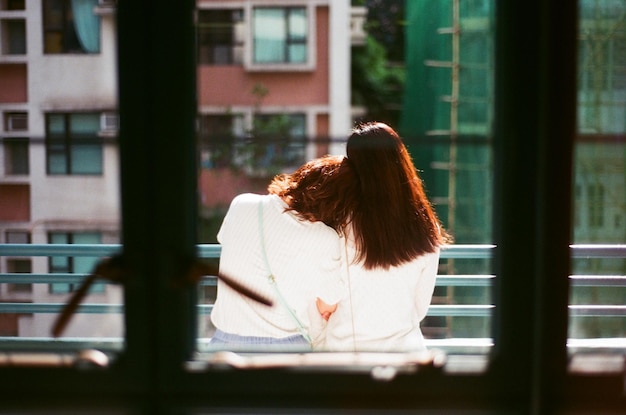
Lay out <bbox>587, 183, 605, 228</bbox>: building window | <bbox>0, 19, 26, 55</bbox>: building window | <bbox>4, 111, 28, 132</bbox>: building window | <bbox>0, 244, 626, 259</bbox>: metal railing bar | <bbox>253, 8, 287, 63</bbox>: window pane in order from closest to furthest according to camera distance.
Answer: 1. <bbox>587, 183, 605, 228</bbox>: building window
2. <bbox>4, 111, 28, 132</bbox>: building window
3. <bbox>0, 244, 626, 259</bbox>: metal railing bar
4. <bbox>0, 19, 26, 55</bbox>: building window
5. <bbox>253, 8, 287, 63</bbox>: window pane

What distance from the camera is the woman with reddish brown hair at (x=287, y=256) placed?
1698mm

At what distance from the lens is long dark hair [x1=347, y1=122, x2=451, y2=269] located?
1.78 metres

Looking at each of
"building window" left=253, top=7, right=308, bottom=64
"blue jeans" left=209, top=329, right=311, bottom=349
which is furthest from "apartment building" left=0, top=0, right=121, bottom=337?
"building window" left=253, top=7, right=308, bottom=64

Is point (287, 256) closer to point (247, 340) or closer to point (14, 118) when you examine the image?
point (247, 340)

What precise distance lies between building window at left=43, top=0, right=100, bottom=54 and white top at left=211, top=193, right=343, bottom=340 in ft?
1.76

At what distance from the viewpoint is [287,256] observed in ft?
5.80

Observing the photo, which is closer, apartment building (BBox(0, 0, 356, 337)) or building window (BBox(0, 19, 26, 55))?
apartment building (BBox(0, 0, 356, 337))

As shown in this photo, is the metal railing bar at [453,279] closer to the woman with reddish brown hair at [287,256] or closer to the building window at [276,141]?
the woman with reddish brown hair at [287,256]

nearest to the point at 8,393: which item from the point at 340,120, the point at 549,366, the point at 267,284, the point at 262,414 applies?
the point at 262,414

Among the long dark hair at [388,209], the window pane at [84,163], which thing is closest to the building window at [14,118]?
the window pane at [84,163]

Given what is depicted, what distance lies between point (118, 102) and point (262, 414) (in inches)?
21.1

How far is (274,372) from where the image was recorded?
1136 mm

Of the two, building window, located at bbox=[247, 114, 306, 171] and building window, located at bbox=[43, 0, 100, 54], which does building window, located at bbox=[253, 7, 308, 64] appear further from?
building window, located at bbox=[247, 114, 306, 171]

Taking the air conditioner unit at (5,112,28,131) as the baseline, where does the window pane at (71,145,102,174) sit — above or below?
below
